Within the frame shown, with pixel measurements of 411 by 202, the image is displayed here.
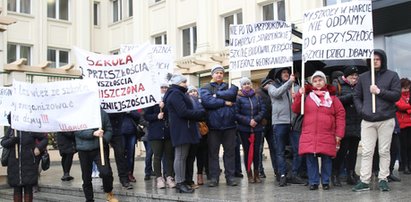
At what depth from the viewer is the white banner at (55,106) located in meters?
8.22

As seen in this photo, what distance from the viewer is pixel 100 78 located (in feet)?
29.9

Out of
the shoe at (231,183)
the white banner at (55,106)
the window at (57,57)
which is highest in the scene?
the window at (57,57)

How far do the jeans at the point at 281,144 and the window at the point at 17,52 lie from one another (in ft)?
72.7

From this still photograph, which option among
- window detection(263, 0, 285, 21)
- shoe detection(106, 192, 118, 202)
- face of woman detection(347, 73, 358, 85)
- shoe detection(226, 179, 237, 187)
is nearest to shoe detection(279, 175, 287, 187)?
shoe detection(226, 179, 237, 187)

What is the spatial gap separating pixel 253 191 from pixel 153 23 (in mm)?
20355

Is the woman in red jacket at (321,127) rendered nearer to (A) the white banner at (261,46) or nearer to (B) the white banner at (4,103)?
(A) the white banner at (261,46)

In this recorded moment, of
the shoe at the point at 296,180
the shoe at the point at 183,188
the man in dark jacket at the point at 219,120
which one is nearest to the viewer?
the shoe at the point at 183,188

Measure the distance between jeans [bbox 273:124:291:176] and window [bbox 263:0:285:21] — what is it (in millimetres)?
12795

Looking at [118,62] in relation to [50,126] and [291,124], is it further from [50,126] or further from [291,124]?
[291,124]

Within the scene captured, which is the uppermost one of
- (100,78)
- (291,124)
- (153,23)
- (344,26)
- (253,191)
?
(153,23)

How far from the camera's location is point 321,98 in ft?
26.5

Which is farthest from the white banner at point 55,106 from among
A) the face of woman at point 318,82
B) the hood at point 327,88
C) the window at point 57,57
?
the window at point 57,57

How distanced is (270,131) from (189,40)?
1652cm

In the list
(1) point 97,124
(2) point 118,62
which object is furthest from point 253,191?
(2) point 118,62
